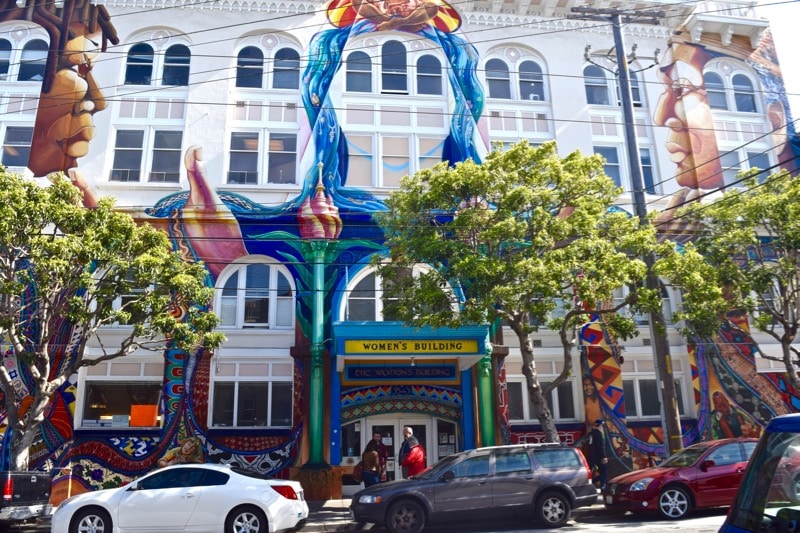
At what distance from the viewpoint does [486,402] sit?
18.4m

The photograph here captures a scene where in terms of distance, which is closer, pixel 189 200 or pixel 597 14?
pixel 597 14

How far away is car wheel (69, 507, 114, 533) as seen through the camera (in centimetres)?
1105

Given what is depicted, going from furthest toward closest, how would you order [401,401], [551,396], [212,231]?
[551,396] < [212,231] < [401,401]

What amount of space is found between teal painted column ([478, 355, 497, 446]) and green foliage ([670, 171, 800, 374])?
5.53m

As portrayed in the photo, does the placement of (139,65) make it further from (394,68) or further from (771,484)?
(771,484)

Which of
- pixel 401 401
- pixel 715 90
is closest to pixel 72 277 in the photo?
pixel 401 401

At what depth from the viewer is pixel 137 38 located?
21.9m

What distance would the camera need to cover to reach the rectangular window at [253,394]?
1841 centimetres

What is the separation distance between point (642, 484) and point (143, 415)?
1282cm

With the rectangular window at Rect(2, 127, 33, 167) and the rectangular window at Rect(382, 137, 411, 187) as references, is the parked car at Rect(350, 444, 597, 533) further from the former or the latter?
the rectangular window at Rect(2, 127, 33, 167)

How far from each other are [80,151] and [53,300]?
23.5 feet

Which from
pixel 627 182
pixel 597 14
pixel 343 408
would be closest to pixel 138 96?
pixel 343 408

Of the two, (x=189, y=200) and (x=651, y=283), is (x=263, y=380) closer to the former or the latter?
(x=189, y=200)

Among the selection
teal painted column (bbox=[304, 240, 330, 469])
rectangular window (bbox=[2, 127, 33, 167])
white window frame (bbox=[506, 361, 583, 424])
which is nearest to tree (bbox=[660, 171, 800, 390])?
white window frame (bbox=[506, 361, 583, 424])
